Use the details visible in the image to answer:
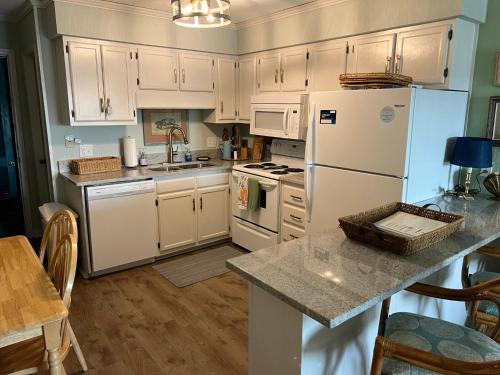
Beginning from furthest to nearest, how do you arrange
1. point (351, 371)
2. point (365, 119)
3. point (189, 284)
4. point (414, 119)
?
1. point (189, 284)
2. point (365, 119)
3. point (414, 119)
4. point (351, 371)

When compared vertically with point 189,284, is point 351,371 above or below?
above

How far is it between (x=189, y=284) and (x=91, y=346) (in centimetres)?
98

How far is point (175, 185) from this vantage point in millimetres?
3619

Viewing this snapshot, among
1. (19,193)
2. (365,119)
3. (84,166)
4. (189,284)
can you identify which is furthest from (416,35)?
(19,193)

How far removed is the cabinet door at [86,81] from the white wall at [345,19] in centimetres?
159

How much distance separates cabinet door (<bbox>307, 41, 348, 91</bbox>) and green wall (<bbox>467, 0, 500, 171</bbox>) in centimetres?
98

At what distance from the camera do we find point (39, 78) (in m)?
3.44

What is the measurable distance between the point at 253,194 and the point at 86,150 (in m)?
1.71

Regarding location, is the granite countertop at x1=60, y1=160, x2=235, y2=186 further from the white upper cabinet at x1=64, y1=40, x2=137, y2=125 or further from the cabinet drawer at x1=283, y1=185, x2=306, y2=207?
the cabinet drawer at x1=283, y1=185, x2=306, y2=207

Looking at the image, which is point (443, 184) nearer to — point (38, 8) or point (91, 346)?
point (91, 346)

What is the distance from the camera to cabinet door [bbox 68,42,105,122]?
3.22m

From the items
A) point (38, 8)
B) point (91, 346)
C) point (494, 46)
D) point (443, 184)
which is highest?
point (38, 8)

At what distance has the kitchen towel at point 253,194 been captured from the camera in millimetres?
3578

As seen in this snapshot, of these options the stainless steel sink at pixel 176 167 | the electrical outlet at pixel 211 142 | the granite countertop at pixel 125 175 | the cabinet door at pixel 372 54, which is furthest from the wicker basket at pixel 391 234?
the electrical outlet at pixel 211 142
